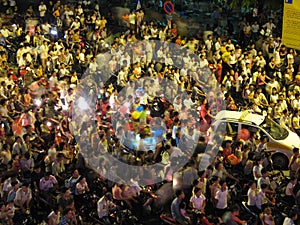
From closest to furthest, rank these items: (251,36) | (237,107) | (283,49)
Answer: (237,107) → (283,49) → (251,36)

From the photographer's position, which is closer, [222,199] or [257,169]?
[222,199]

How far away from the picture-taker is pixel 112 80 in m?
20.1

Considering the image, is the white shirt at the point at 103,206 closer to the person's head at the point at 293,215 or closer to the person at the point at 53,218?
the person at the point at 53,218

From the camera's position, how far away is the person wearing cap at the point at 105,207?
12.1m

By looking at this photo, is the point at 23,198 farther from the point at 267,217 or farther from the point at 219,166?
the point at 267,217

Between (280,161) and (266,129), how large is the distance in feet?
3.09

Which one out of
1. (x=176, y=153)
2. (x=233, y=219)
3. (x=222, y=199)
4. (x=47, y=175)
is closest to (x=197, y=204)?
(x=222, y=199)

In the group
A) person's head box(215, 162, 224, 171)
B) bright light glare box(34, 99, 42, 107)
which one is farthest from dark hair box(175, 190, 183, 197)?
bright light glare box(34, 99, 42, 107)

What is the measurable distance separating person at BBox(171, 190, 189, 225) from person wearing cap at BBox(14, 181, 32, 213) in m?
3.01

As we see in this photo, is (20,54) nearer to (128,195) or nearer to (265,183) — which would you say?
(128,195)

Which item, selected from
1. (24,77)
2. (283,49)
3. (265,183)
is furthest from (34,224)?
(283,49)

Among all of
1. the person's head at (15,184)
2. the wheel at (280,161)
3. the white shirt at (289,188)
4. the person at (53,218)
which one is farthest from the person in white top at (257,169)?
the person's head at (15,184)

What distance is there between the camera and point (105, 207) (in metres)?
12.1

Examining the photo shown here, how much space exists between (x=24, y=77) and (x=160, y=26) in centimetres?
733
